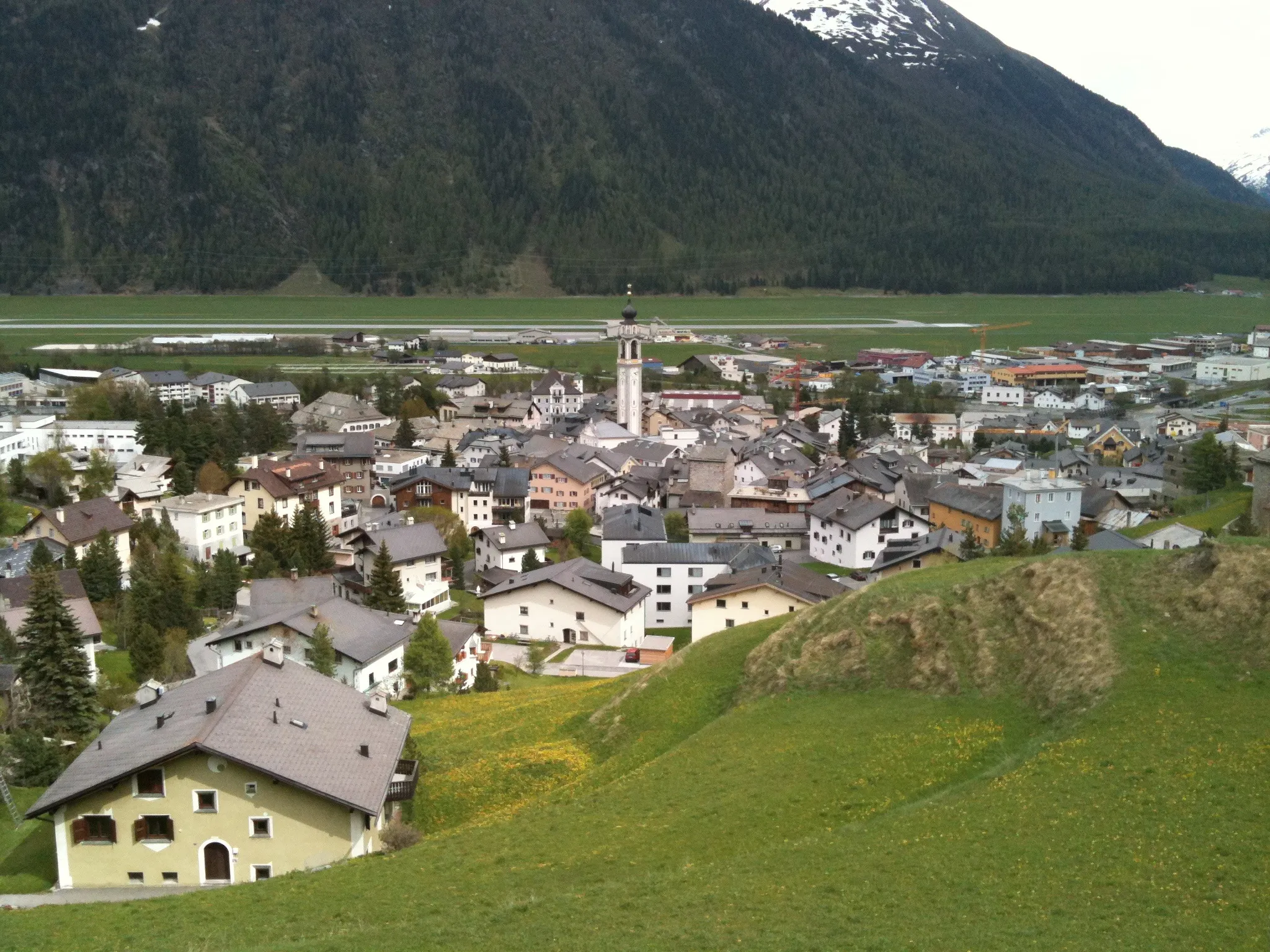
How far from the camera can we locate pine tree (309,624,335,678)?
Result: 1064 inches

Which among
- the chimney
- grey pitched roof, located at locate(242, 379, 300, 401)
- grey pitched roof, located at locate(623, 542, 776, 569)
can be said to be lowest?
grey pitched roof, located at locate(623, 542, 776, 569)

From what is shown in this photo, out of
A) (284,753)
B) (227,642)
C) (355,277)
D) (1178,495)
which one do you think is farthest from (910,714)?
(355,277)

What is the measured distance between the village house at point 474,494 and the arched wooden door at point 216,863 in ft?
131

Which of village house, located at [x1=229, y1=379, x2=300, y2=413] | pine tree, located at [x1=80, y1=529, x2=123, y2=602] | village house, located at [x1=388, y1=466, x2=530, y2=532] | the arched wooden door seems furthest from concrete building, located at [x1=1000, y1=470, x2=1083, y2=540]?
village house, located at [x1=229, y1=379, x2=300, y2=413]

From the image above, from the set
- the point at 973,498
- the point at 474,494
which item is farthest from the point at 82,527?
the point at 973,498

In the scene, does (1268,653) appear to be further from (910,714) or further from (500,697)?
(500,697)

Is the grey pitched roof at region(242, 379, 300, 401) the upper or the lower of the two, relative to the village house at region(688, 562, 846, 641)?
upper

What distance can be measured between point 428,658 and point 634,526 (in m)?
18.6

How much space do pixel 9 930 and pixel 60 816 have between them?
4103 millimetres

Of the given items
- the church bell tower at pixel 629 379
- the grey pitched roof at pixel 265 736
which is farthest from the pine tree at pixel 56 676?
the church bell tower at pixel 629 379

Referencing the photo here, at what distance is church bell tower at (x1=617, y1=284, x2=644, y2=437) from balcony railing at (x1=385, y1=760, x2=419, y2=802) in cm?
5707

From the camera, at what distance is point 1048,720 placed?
16094 mm

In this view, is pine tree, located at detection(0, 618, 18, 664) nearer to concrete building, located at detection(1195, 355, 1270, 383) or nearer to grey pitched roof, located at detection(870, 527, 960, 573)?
grey pitched roof, located at detection(870, 527, 960, 573)

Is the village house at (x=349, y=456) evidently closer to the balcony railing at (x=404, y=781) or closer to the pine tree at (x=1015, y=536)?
the pine tree at (x=1015, y=536)
